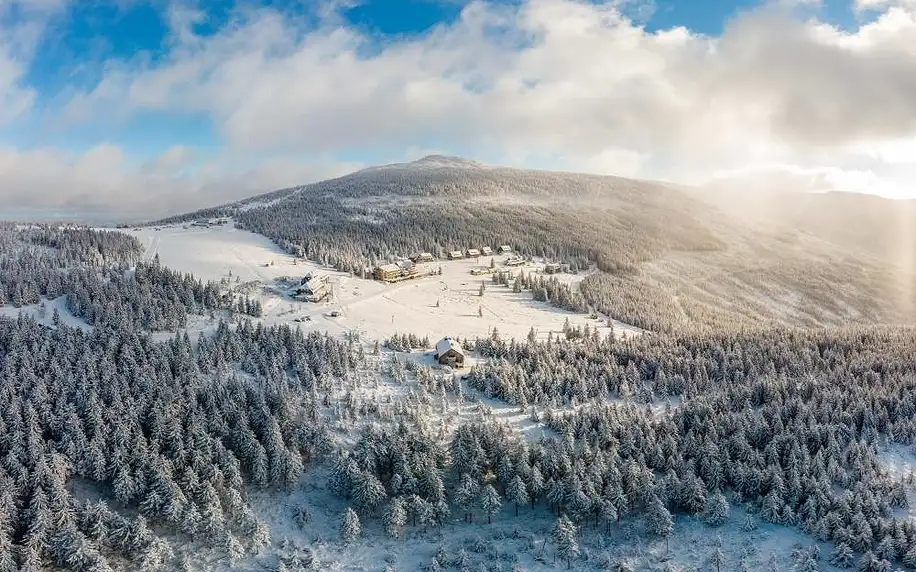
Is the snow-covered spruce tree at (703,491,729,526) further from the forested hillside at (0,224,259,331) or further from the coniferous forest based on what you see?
the forested hillside at (0,224,259,331)

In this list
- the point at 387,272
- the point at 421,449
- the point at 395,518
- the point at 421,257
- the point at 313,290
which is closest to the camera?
the point at 395,518

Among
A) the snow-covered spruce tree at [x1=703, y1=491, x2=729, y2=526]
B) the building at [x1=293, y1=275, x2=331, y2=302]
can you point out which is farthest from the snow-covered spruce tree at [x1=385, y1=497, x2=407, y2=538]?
the building at [x1=293, y1=275, x2=331, y2=302]

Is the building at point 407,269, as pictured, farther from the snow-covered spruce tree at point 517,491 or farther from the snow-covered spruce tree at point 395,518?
the snow-covered spruce tree at point 395,518

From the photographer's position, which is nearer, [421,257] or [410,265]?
[410,265]

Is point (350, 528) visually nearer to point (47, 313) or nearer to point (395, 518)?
point (395, 518)

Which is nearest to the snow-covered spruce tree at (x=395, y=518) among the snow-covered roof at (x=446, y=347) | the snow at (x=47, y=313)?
the snow-covered roof at (x=446, y=347)

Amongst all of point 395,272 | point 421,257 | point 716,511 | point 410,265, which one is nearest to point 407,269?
point 410,265

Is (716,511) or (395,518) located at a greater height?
(716,511)
